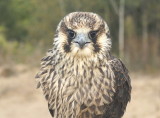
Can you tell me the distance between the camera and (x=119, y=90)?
196 inches

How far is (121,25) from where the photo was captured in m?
23.4

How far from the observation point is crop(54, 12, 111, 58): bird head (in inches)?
179

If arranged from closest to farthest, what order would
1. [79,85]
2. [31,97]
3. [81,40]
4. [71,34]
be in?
[81,40], [71,34], [79,85], [31,97]

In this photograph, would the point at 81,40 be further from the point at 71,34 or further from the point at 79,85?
the point at 79,85

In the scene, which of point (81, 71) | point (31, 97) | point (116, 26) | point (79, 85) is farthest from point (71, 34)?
point (116, 26)

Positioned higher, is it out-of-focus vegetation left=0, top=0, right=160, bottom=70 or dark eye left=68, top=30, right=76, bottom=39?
out-of-focus vegetation left=0, top=0, right=160, bottom=70

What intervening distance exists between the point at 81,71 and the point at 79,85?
13cm

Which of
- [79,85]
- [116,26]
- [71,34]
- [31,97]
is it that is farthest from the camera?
[116,26]

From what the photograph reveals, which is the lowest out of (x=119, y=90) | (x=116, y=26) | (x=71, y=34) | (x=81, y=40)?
(x=119, y=90)

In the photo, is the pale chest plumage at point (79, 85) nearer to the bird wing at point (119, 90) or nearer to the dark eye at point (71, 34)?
the bird wing at point (119, 90)

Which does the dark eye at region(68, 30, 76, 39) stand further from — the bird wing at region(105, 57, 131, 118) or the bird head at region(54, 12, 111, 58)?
the bird wing at region(105, 57, 131, 118)

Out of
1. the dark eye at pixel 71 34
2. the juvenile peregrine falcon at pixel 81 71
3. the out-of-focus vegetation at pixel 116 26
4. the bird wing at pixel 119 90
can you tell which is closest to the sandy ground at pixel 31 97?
the out-of-focus vegetation at pixel 116 26

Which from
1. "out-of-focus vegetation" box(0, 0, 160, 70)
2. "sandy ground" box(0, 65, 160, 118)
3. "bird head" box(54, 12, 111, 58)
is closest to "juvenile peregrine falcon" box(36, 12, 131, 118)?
"bird head" box(54, 12, 111, 58)

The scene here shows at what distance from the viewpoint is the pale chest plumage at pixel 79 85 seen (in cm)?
472
